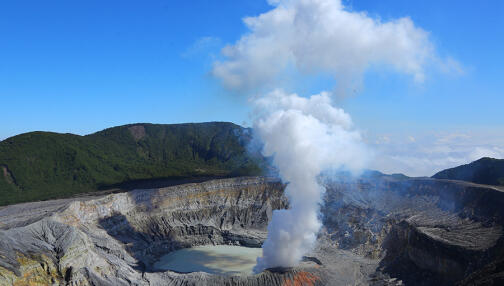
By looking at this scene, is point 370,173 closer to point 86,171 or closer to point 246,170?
point 246,170

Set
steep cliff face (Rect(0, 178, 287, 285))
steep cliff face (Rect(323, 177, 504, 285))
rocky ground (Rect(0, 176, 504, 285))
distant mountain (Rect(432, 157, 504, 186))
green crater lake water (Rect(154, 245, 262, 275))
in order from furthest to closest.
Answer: distant mountain (Rect(432, 157, 504, 186))
green crater lake water (Rect(154, 245, 262, 275))
steep cliff face (Rect(323, 177, 504, 285))
rocky ground (Rect(0, 176, 504, 285))
steep cliff face (Rect(0, 178, 287, 285))

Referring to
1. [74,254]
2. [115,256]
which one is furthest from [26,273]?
[115,256]

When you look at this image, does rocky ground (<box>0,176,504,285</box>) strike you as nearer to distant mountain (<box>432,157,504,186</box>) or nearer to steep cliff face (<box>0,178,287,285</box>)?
steep cliff face (<box>0,178,287,285</box>)

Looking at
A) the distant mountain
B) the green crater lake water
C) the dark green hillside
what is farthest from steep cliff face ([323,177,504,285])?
the dark green hillside

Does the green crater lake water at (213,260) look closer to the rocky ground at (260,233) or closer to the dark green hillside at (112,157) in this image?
the rocky ground at (260,233)

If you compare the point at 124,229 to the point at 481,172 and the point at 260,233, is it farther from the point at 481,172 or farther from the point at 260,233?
the point at 481,172

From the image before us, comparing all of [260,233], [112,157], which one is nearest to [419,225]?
[260,233]
